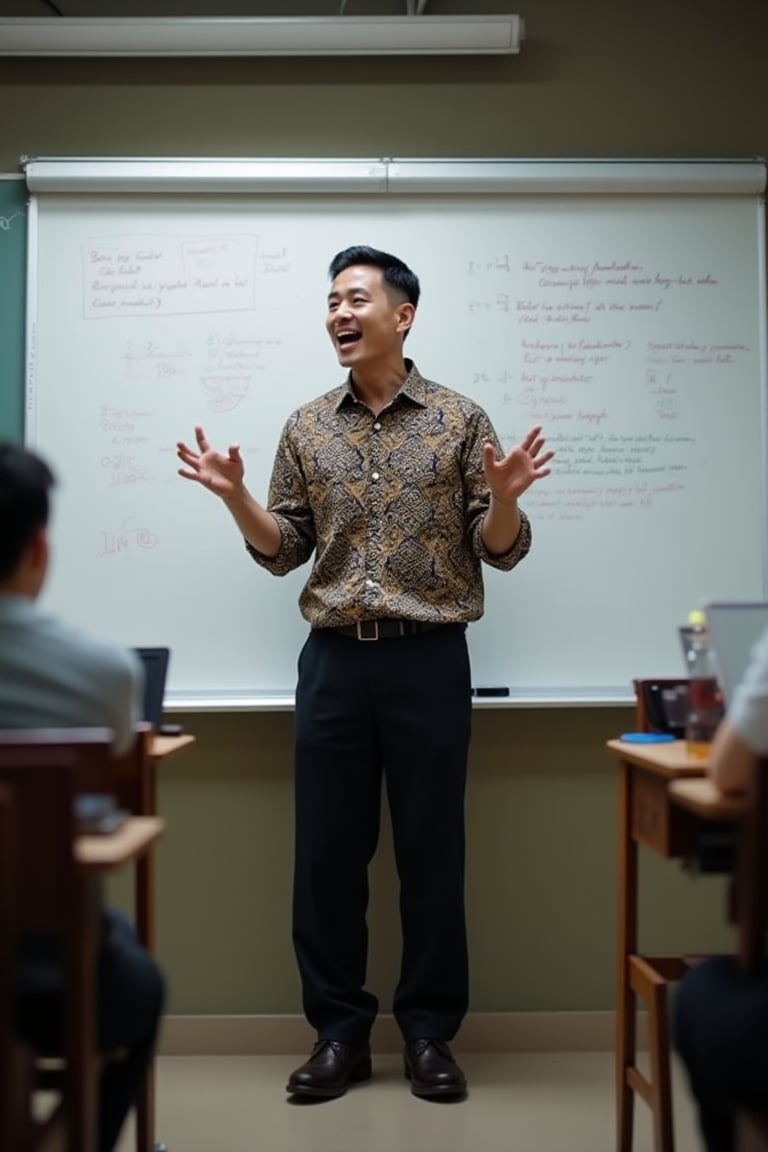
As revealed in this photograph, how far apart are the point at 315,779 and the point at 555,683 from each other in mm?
769

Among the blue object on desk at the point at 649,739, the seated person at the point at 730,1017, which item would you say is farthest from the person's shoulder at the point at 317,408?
the seated person at the point at 730,1017

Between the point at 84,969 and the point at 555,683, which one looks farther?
the point at 555,683

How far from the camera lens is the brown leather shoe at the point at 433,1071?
9.00ft

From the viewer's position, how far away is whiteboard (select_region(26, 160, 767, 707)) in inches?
126

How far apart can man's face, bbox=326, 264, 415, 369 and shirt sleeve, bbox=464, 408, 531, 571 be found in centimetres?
31

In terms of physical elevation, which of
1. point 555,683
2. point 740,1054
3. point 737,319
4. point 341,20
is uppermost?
point 341,20

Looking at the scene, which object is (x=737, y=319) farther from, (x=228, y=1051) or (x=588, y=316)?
(x=228, y=1051)

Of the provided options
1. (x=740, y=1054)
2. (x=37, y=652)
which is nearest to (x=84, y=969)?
(x=37, y=652)

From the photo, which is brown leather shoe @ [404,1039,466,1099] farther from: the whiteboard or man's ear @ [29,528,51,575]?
man's ear @ [29,528,51,575]

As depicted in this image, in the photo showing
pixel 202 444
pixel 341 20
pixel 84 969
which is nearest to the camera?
pixel 84 969

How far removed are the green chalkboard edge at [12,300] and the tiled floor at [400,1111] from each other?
185 centimetres

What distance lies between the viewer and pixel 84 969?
144cm

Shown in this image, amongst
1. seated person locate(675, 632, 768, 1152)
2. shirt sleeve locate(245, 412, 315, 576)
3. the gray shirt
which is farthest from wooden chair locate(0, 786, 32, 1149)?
shirt sleeve locate(245, 412, 315, 576)

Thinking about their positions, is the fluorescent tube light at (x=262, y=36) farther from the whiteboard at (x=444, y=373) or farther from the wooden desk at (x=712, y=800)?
the wooden desk at (x=712, y=800)
